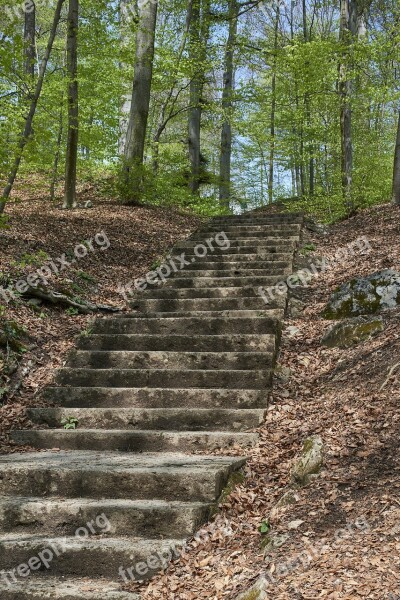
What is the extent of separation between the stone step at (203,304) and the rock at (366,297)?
724 mm

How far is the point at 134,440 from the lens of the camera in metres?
4.96

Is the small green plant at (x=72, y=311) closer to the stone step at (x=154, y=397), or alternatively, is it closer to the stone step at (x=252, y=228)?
the stone step at (x=154, y=397)

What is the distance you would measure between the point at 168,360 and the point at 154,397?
0.69 m

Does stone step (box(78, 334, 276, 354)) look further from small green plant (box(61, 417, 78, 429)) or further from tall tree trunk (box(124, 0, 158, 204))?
tall tree trunk (box(124, 0, 158, 204))

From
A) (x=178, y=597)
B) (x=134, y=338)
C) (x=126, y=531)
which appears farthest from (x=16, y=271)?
(x=178, y=597)

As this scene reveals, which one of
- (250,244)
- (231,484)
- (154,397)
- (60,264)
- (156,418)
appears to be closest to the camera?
(231,484)

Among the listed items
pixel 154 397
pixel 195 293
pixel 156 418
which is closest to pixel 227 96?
pixel 195 293

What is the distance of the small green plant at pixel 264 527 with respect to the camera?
3605 millimetres

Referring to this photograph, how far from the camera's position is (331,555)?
303 cm

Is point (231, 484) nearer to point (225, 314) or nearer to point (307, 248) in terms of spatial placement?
point (225, 314)

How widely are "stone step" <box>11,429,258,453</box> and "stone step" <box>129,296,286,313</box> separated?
108 inches

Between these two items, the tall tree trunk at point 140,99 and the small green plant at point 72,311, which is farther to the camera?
the tall tree trunk at point 140,99

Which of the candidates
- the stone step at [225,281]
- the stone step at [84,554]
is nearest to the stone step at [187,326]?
the stone step at [225,281]

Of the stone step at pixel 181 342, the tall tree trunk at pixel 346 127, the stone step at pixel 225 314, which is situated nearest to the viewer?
the stone step at pixel 181 342
